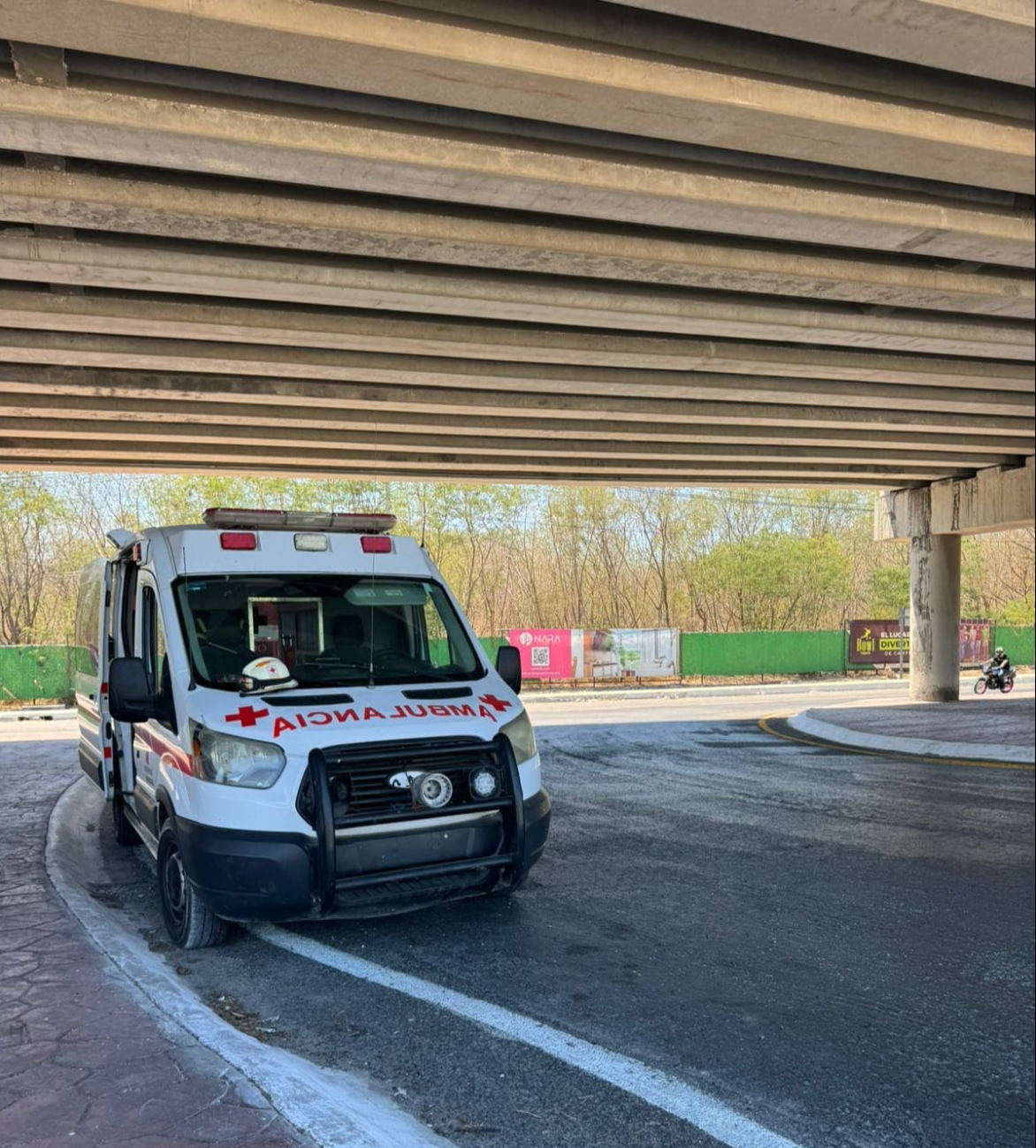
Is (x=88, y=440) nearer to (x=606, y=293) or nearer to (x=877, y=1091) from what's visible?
(x=606, y=293)

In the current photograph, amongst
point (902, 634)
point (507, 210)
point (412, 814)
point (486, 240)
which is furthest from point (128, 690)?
point (902, 634)

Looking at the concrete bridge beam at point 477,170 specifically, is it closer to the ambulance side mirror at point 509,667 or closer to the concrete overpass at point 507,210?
the concrete overpass at point 507,210

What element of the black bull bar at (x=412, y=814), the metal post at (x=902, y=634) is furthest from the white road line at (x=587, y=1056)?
the metal post at (x=902, y=634)

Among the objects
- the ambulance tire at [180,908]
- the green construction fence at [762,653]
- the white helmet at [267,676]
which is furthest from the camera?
the green construction fence at [762,653]

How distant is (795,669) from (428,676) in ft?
106

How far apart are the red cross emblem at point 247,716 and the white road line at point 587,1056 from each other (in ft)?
4.75

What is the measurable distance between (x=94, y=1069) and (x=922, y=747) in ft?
44.1

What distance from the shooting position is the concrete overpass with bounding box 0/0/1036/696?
20.6 feet

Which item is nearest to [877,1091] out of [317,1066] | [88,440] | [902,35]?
[317,1066]

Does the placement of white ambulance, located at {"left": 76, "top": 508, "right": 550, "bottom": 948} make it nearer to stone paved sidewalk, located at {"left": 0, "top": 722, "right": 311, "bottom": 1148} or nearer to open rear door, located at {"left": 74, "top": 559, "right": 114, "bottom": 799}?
stone paved sidewalk, located at {"left": 0, "top": 722, "right": 311, "bottom": 1148}

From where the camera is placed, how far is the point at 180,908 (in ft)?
18.7

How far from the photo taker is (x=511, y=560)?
3853 cm

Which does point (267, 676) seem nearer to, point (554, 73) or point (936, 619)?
point (554, 73)

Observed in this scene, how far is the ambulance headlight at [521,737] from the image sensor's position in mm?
5730
